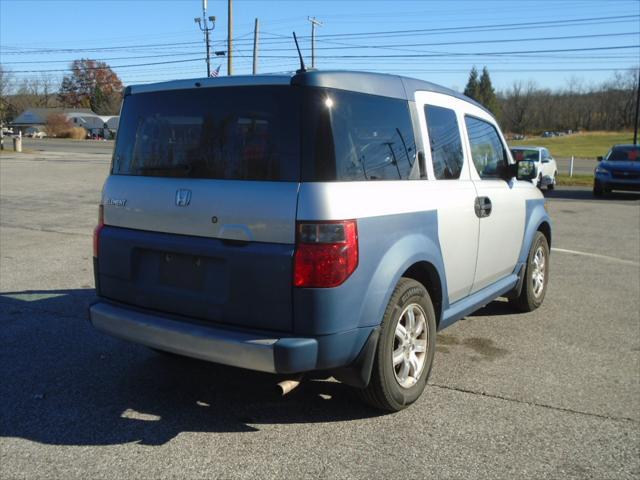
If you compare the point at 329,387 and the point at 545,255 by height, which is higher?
the point at 545,255

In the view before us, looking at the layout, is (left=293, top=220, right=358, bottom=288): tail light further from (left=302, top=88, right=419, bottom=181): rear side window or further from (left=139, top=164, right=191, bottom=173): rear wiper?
(left=139, top=164, right=191, bottom=173): rear wiper

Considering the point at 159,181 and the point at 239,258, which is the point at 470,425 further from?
the point at 159,181

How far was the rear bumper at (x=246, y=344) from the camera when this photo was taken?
315 cm

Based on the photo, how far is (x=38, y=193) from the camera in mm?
17766

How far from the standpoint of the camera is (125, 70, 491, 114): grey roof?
10.9 feet

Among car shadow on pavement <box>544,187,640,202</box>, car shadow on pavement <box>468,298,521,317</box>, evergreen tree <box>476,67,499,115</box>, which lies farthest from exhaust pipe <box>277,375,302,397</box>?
evergreen tree <box>476,67,499,115</box>

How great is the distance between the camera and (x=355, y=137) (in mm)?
3451

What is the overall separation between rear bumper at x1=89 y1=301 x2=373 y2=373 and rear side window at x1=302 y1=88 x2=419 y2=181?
864mm

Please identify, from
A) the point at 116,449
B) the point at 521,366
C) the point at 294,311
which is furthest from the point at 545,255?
the point at 116,449

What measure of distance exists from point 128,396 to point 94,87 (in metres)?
136

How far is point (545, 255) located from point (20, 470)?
5.27 metres

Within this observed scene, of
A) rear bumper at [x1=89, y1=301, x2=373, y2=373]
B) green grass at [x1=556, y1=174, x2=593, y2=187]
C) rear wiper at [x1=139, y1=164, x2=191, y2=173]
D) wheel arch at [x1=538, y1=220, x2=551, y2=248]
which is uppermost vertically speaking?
rear wiper at [x1=139, y1=164, x2=191, y2=173]

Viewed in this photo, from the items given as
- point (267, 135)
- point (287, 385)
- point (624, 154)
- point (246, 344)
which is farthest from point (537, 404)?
point (624, 154)

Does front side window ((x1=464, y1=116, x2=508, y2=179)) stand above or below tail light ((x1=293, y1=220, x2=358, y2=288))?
above
